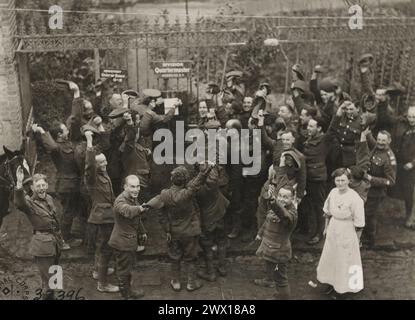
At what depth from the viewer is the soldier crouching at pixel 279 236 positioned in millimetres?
7617

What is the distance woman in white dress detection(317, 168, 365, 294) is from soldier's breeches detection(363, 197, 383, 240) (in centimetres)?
98

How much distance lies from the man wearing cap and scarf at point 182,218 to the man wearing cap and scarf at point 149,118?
1.45 meters

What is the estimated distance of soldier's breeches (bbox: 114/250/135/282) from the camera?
25.9 ft

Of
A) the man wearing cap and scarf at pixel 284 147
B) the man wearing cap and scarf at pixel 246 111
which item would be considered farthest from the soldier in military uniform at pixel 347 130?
the man wearing cap and scarf at pixel 246 111

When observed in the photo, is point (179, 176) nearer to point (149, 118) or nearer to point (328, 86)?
point (149, 118)

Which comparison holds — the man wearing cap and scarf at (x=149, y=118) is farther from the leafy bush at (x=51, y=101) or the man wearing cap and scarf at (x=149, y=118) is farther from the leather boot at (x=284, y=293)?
the leafy bush at (x=51, y=101)

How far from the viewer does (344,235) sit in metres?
8.06

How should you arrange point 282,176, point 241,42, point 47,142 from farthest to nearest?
point 241,42, point 47,142, point 282,176

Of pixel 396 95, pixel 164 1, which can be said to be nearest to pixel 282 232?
pixel 396 95

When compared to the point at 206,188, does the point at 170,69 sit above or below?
above

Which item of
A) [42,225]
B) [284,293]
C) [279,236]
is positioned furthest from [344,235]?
[42,225]

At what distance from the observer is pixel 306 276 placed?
8.84m

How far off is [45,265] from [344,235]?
363cm

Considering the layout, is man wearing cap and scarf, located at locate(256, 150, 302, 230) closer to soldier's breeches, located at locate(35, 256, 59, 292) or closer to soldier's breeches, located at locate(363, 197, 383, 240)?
soldier's breeches, located at locate(363, 197, 383, 240)
